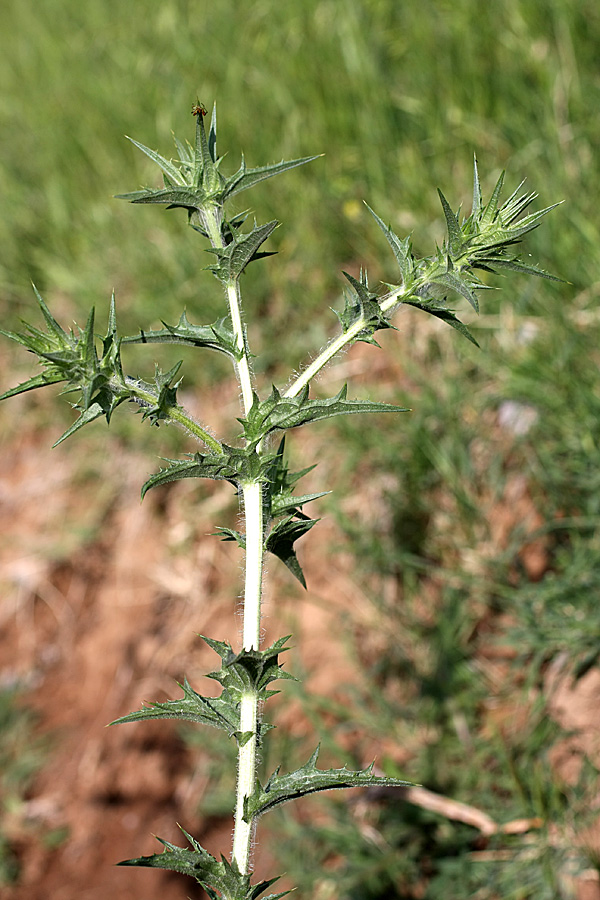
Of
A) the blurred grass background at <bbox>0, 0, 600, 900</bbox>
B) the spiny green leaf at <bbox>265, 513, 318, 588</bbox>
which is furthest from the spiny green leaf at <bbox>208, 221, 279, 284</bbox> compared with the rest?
the blurred grass background at <bbox>0, 0, 600, 900</bbox>

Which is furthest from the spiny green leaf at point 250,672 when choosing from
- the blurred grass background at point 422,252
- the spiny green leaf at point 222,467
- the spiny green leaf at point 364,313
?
the blurred grass background at point 422,252

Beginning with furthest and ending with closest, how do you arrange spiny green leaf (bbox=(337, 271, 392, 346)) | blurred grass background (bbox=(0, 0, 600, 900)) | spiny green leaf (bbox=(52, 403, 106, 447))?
blurred grass background (bbox=(0, 0, 600, 900))
spiny green leaf (bbox=(337, 271, 392, 346))
spiny green leaf (bbox=(52, 403, 106, 447))

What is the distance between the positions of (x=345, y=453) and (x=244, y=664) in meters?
2.06

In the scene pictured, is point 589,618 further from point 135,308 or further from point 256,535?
point 135,308

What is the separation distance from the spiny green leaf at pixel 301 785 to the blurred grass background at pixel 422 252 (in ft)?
3.82

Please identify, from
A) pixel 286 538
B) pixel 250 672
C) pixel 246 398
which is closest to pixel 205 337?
pixel 246 398

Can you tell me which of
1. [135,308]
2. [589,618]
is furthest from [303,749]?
[135,308]

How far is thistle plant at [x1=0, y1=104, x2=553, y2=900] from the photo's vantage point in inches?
40.4

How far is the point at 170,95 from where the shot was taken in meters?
3.96

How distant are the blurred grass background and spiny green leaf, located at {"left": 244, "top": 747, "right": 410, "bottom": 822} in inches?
45.9

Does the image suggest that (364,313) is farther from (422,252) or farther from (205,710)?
(422,252)

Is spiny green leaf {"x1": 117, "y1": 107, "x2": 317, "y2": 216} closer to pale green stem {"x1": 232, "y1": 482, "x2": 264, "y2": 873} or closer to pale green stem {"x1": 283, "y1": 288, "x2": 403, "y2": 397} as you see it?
pale green stem {"x1": 283, "y1": 288, "x2": 403, "y2": 397}

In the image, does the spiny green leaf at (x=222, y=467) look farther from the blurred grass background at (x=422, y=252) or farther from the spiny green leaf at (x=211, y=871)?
the blurred grass background at (x=422, y=252)

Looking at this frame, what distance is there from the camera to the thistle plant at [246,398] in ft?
3.36
